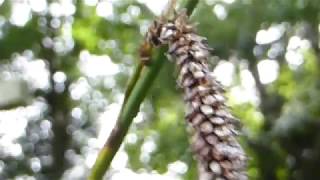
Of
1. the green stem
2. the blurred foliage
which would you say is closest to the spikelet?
the green stem

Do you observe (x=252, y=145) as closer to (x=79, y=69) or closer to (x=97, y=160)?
(x=79, y=69)

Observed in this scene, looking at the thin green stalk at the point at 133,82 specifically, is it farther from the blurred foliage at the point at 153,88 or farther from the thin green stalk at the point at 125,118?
the blurred foliage at the point at 153,88

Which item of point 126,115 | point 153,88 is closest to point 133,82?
point 126,115

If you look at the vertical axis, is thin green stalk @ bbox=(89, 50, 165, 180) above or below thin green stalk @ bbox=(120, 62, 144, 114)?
below

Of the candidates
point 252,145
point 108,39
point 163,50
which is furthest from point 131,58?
point 163,50

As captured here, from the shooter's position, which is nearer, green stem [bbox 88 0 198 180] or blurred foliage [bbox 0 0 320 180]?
green stem [bbox 88 0 198 180]

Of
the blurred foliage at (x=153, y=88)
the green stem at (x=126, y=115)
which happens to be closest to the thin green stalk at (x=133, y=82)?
the green stem at (x=126, y=115)

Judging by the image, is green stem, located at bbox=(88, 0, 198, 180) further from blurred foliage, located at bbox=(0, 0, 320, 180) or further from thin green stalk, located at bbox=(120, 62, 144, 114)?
blurred foliage, located at bbox=(0, 0, 320, 180)
